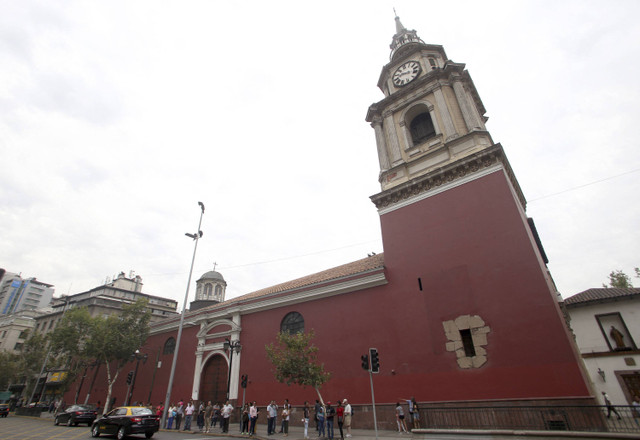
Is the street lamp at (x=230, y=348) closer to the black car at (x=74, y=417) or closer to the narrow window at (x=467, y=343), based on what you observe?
the black car at (x=74, y=417)

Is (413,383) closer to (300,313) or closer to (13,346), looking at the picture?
(300,313)

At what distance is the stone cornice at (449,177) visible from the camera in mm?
15680

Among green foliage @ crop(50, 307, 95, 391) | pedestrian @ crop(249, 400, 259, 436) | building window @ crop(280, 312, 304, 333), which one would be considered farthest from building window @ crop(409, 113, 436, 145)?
green foliage @ crop(50, 307, 95, 391)

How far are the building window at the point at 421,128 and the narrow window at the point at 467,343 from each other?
11.2m

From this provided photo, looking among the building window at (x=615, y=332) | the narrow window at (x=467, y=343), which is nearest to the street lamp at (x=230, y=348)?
the narrow window at (x=467, y=343)

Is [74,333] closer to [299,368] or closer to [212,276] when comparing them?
[212,276]

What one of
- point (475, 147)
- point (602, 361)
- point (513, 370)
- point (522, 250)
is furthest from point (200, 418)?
point (602, 361)

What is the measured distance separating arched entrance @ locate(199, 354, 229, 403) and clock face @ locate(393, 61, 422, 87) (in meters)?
22.7

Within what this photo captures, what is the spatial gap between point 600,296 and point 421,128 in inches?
604

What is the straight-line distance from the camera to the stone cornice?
15.7 m

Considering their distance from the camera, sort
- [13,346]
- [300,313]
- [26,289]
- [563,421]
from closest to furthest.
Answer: [563,421]
[300,313]
[13,346]
[26,289]

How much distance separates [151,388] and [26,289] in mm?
109354

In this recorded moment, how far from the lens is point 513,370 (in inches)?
478

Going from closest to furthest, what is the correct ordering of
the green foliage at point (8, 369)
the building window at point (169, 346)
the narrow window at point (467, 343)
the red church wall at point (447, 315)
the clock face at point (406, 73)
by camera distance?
the red church wall at point (447, 315)
the narrow window at point (467, 343)
the clock face at point (406, 73)
the building window at point (169, 346)
the green foliage at point (8, 369)
